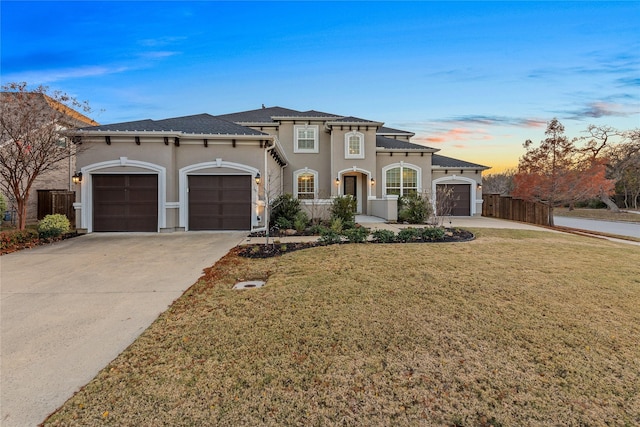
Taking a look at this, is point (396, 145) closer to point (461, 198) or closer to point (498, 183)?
point (461, 198)

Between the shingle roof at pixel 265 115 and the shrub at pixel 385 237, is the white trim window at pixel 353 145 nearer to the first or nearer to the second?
the shingle roof at pixel 265 115

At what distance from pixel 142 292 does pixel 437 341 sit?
4420 millimetres

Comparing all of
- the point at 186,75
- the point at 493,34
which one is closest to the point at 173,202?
the point at 186,75

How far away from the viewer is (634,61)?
13797 millimetres

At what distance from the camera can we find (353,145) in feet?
57.0

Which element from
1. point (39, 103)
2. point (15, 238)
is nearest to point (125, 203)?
point (15, 238)

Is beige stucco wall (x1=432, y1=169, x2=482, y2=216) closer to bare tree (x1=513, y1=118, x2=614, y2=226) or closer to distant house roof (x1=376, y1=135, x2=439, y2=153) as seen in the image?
distant house roof (x1=376, y1=135, x2=439, y2=153)

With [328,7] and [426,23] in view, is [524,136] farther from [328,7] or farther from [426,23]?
[328,7]

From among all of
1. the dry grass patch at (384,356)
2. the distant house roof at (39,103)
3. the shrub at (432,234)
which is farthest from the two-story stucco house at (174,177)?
the dry grass patch at (384,356)

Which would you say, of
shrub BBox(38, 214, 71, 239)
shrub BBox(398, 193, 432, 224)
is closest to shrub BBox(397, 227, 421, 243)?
shrub BBox(398, 193, 432, 224)

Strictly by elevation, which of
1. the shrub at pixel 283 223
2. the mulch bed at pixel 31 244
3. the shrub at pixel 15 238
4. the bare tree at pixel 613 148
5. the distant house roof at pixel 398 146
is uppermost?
the bare tree at pixel 613 148

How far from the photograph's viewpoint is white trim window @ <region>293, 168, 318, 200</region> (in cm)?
1794

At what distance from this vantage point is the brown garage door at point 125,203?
11.4 meters

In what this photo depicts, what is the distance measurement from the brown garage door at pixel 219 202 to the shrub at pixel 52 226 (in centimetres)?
389
